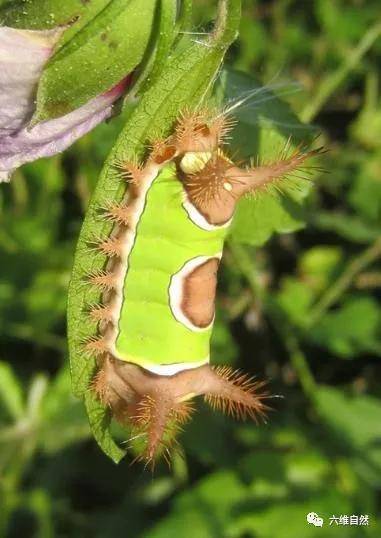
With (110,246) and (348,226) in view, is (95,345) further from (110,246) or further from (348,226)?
(348,226)

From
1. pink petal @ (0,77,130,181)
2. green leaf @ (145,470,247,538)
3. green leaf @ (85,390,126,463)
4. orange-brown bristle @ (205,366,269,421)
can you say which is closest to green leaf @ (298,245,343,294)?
green leaf @ (145,470,247,538)

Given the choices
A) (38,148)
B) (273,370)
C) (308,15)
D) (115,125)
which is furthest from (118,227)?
(308,15)

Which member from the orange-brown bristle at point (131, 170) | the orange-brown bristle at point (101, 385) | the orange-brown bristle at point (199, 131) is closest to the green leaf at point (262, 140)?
the orange-brown bristle at point (199, 131)

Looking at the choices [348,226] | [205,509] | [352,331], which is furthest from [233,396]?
[348,226]

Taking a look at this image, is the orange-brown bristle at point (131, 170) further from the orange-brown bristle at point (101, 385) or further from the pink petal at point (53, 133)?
the orange-brown bristle at point (101, 385)

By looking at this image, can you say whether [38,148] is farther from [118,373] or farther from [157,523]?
[157,523]
